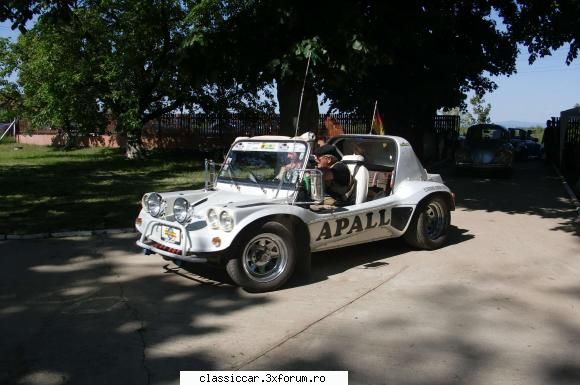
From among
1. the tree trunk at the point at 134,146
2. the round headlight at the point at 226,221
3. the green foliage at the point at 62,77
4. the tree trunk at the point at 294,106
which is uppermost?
the green foliage at the point at 62,77

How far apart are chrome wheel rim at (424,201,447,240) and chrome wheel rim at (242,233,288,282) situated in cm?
276

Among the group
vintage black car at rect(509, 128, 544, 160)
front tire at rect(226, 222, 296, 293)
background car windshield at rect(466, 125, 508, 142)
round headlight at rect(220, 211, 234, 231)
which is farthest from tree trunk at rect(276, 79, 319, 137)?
vintage black car at rect(509, 128, 544, 160)

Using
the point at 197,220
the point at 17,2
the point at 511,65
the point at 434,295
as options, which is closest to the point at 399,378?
the point at 434,295

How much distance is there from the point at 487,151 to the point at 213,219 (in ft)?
44.8

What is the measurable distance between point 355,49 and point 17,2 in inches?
235

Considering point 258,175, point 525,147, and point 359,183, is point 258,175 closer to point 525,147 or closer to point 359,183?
point 359,183

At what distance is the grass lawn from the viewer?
9.17m

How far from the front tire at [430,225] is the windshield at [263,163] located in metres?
2.04

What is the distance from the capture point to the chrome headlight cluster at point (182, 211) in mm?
5707

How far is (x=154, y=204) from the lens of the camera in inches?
246

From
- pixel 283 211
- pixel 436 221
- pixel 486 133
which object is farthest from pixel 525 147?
pixel 283 211

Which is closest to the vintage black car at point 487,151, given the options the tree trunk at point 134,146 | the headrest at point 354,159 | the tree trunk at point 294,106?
the tree trunk at point 294,106

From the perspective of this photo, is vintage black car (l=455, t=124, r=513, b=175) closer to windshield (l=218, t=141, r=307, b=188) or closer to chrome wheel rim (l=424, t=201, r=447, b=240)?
chrome wheel rim (l=424, t=201, r=447, b=240)

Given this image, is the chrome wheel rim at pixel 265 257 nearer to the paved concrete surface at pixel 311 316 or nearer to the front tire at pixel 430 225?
the paved concrete surface at pixel 311 316
